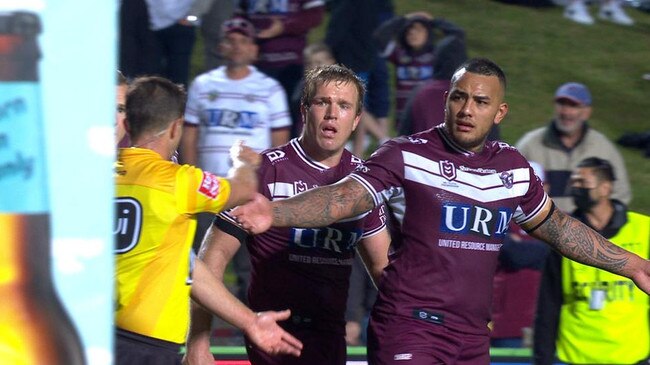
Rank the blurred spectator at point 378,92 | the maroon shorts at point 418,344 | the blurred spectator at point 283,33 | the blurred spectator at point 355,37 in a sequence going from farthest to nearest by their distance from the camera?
the blurred spectator at point 378,92, the blurred spectator at point 283,33, the blurred spectator at point 355,37, the maroon shorts at point 418,344

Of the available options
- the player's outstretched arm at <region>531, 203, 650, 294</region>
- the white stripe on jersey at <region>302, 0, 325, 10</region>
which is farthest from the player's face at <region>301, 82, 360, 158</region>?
the white stripe on jersey at <region>302, 0, 325, 10</region>

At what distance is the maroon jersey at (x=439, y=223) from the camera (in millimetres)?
4789

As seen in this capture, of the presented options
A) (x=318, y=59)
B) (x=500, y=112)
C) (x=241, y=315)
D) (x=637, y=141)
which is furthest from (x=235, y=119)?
(x=637, y=141)

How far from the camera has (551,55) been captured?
14.3m

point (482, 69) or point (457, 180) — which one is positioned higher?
point (482, 69)

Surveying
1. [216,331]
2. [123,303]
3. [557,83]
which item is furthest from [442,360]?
[557,83]

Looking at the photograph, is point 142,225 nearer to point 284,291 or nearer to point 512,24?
point 284,291

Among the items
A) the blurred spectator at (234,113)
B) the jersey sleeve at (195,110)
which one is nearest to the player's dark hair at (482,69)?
the blurred spectator at (234,113)

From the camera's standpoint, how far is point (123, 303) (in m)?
4.35

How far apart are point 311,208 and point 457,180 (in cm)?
62

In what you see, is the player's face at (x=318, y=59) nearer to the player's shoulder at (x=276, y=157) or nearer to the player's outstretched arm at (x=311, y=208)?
the player's shoulder at (x=276, y=157)

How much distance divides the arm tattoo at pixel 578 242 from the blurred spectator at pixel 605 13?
1015cm

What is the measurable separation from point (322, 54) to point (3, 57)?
5.73 m

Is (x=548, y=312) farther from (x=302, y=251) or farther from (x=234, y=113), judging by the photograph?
(x=234, y=113)
